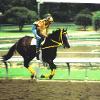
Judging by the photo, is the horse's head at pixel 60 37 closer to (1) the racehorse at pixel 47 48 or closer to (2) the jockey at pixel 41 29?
(1) the racehorse at pixel 47 48

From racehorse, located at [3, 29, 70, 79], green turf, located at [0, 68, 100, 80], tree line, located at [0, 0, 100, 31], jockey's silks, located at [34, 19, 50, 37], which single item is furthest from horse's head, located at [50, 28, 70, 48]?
tree line, located at [0, 0, 100, 31]

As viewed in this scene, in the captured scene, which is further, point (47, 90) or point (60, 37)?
point (60, 37)

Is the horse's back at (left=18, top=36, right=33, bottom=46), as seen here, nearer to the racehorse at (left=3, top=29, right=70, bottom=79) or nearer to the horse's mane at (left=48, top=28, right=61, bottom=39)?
the racehorse at (left=3, top=29, right=70, bottom=79)

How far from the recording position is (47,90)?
39.7 feet

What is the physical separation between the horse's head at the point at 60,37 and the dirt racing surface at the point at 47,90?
138cm

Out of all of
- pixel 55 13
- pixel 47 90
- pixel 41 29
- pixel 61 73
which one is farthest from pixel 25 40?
pixel 55 13

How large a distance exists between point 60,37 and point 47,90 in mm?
3054

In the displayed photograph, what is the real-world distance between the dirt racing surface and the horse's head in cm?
138

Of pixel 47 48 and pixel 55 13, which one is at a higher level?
pixel 47 48

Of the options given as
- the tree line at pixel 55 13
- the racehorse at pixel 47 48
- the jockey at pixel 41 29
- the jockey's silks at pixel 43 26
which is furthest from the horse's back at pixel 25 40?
the tree line at pixel 55 13

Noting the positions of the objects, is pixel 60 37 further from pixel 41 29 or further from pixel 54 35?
pixel 41 29

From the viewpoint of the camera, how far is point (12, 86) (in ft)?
41.9

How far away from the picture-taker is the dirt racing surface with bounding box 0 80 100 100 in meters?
10.9

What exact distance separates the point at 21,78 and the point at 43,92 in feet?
10.6
